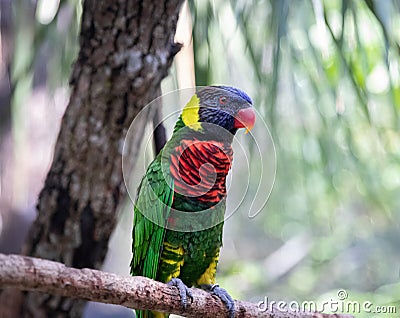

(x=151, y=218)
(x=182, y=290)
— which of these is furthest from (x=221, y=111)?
(x=182, y=290)

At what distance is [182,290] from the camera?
100cm

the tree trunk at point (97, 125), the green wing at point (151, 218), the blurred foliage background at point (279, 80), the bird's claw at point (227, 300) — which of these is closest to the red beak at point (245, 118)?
the green wing at point (151, 218)

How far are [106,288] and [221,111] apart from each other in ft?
1.12

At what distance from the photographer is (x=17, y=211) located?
229 centimetres

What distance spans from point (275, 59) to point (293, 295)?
2.96m

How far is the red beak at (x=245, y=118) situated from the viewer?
2.68ft

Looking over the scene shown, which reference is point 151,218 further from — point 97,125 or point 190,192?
point 97,125

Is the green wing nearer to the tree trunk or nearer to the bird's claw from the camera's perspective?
the bird's claw

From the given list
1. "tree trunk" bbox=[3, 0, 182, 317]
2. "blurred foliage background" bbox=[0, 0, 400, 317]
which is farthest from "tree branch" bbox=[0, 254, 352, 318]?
"tree trunk" bbox=[3, 0, 182, 317]

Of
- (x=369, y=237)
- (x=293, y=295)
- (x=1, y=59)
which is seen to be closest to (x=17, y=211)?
(x=1, y=59)

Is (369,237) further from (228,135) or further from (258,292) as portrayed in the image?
(228,135)

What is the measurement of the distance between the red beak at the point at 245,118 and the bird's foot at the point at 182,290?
0.35m

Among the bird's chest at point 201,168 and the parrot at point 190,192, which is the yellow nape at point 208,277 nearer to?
the parrot at point 190,192

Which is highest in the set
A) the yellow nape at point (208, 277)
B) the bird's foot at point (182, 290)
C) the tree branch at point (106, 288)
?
the yellow nape at point (208, 277)
